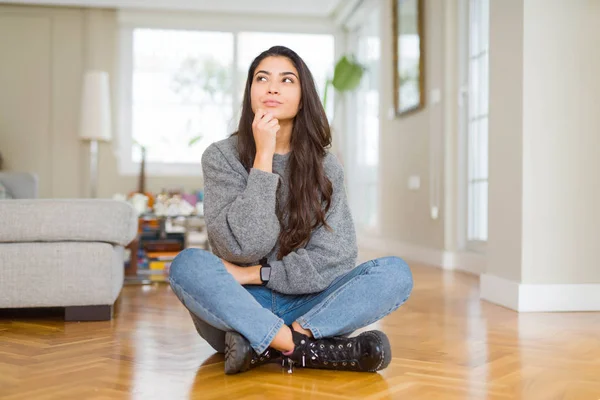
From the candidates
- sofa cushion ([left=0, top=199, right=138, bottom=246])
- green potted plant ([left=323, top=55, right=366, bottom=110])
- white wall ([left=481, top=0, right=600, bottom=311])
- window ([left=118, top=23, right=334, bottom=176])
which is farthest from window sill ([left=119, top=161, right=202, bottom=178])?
white wall ([left=481, top=0, right=600, bottom=311])

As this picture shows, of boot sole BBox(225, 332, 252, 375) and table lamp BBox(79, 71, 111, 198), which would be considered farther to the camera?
table lamp BBox(79, 71, 111, 198)

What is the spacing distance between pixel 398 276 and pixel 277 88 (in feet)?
2.09

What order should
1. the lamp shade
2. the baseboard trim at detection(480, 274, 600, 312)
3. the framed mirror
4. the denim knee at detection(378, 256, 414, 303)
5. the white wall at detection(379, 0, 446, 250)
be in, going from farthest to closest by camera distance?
the lamp shade < the framed mirror < the white wall at detection(379, 0, 446, 250) < the baseboard trim at detection(480, 274, 600, 312) < the denim knee at detection(378, 256, 414, 303)

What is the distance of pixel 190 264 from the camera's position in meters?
1.82

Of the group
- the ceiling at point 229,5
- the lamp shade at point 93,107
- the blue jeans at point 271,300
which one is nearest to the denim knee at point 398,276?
the blue jeans at point 271,300

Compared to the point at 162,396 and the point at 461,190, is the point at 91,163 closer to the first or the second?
the point at 461,190

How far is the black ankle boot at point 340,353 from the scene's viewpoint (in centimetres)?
183

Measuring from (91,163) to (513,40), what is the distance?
18.0 feet

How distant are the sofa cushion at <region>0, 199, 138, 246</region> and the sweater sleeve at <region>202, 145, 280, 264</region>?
974mm

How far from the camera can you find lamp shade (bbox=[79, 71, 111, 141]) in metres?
7.40

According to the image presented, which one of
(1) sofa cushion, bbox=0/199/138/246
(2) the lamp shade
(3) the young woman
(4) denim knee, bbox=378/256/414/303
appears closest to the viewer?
(3) the young woman

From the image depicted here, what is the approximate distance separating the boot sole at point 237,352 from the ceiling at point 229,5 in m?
6.42

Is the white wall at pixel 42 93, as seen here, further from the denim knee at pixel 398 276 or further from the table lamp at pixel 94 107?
the denim knee at pixel 398 276

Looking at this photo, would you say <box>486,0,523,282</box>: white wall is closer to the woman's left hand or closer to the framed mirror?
the woman's left hand
